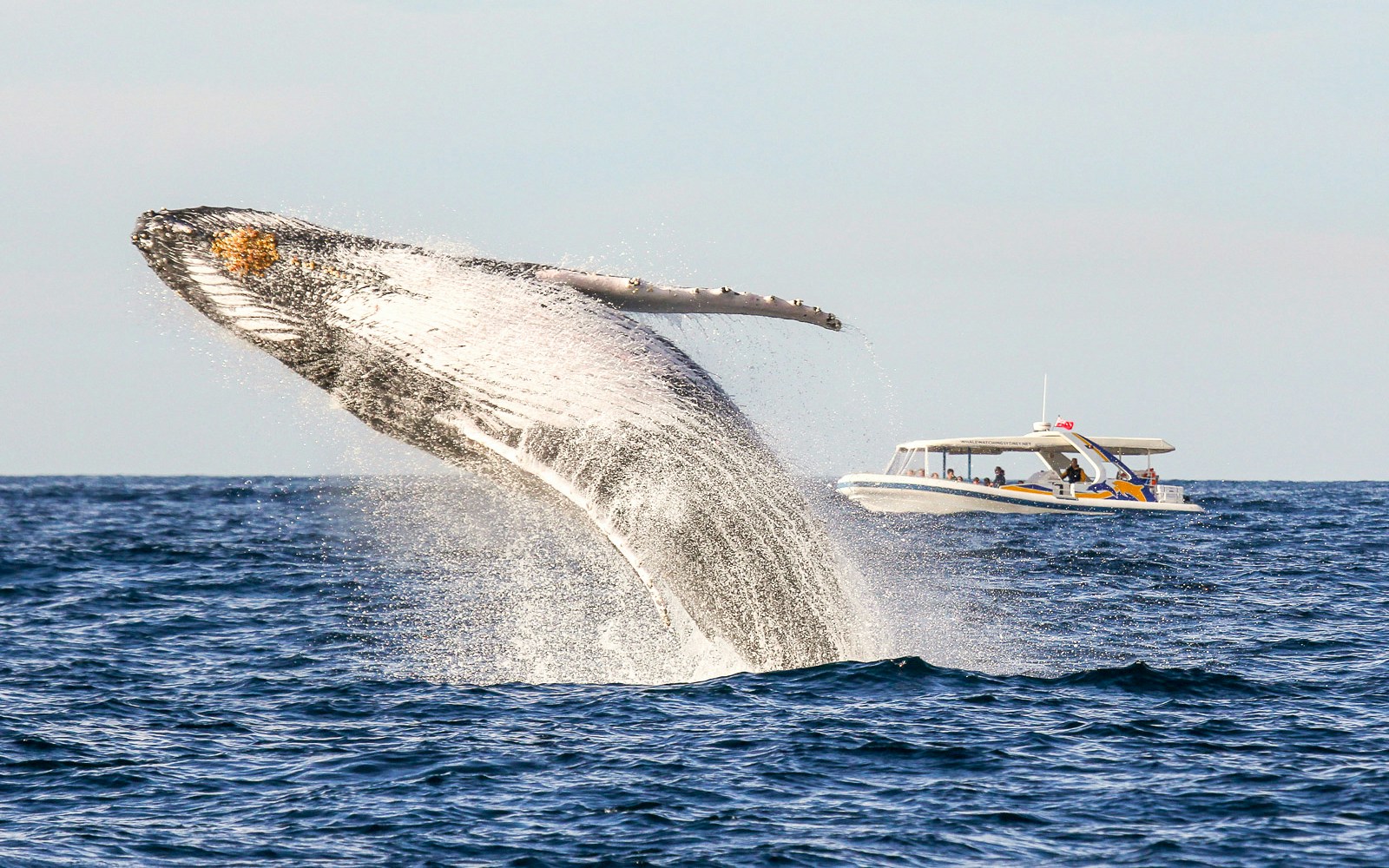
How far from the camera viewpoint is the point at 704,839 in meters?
9.70

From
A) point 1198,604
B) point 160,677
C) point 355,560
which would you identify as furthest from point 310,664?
point 355,560

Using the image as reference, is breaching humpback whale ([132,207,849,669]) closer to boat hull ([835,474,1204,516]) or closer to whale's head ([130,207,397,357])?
whale's head ([130,207,397,357])

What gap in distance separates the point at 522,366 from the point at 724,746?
3.82m

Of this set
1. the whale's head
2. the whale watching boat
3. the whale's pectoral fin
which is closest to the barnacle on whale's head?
the whale's head

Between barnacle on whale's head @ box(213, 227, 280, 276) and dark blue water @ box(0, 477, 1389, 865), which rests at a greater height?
barnacle on whale's head @ box(213, 227, 280, 276)

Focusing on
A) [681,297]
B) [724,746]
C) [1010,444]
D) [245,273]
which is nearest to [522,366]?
[681,297]

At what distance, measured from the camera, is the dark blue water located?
9727mm

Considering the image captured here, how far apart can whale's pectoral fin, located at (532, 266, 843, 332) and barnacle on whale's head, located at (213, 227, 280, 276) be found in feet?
7.04

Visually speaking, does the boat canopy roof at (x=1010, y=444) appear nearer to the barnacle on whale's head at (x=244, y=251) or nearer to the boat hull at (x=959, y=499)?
the boat hull at (x=959, y=499)

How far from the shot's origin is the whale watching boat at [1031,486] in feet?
179

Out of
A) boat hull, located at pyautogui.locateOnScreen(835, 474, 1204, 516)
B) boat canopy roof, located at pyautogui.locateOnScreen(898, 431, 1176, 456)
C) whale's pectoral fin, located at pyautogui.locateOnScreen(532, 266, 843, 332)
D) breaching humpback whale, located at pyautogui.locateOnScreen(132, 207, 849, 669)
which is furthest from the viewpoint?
boat canopy roof, located at pyautogui.locateOnScreen(898, 431, 1176, 456)

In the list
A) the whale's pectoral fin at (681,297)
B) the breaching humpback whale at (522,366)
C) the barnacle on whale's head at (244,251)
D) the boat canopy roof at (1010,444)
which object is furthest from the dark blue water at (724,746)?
the boat canopy roof at (1010,444)

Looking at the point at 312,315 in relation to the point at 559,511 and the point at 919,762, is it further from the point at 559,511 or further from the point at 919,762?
the point at 919,762

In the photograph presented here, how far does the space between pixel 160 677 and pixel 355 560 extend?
21447 mm
